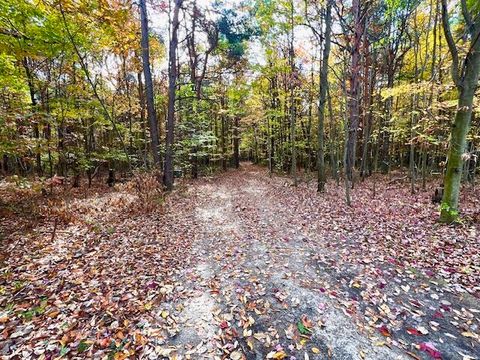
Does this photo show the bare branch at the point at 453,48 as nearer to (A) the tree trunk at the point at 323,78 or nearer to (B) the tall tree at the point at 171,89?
(A) the tree trunk at the point at 323,78

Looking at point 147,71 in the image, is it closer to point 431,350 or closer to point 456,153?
point 456,153

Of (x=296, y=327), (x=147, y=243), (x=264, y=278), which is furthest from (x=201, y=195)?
(x=296, y=327)

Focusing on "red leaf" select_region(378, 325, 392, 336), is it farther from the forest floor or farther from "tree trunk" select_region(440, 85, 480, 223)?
"tree trunk" select_region(440, 85, 480, 223)

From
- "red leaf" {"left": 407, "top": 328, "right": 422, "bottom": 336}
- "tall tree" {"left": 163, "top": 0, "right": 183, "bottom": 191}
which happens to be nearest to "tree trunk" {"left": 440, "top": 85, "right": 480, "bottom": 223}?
"red leaf" {"left": 407, "top": 328, "right": 422, "bottom": 336}

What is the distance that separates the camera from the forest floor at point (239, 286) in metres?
3.22

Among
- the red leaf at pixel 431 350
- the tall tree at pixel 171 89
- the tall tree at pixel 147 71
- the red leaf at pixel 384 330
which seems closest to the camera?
the red leaf at pixel 431 350

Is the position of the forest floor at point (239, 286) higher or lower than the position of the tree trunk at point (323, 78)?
lower

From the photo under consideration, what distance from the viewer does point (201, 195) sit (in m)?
12.4

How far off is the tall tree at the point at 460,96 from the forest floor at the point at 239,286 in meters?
0.82

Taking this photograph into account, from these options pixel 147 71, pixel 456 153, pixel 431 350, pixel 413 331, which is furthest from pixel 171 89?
pixel 431 350

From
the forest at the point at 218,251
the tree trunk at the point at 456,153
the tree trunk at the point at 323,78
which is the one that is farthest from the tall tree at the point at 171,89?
the tree trunk at the point at 456,153

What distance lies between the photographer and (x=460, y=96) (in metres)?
6.32

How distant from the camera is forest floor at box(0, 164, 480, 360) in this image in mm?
3219

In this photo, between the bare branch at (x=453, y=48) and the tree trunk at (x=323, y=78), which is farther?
the tree trunk at (x=323, y=78)
